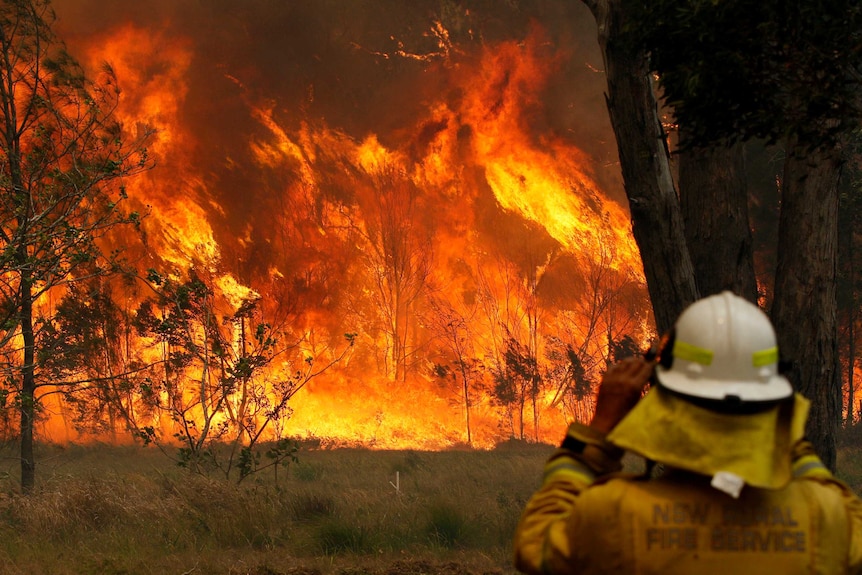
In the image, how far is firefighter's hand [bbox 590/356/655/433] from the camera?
1.90 meters

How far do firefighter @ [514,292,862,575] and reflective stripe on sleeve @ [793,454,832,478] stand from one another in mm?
73

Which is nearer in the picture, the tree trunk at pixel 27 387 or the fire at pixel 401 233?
the tree trunk at pixel 27 387

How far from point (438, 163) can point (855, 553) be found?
3815 centimetres

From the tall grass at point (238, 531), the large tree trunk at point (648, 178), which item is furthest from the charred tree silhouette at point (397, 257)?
the large tree trunk at point (648, 178)

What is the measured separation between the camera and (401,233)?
127 feet

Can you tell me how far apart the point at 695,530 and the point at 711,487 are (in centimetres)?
10

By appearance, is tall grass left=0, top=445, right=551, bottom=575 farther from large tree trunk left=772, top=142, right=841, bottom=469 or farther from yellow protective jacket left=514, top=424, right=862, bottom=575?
yellow protective jacket left=514, top=424, right=862, bottom=575

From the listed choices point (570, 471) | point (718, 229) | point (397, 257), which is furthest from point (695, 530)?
point (397, 257)

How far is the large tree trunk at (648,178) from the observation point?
6340mm

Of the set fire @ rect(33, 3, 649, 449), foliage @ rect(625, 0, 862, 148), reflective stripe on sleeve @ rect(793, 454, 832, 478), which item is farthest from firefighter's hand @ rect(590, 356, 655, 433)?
fire @ rect(33, 3, 649, 449)

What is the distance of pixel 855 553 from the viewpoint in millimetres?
1872

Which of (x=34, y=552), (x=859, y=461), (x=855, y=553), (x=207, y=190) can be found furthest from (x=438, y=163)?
(x=855, y=553)

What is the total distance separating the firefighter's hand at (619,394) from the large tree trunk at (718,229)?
5.07 metres

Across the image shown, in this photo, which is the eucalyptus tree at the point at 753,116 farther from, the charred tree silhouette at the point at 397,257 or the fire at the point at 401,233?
the charred tree silhouette at the point at 397,257
